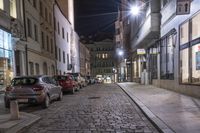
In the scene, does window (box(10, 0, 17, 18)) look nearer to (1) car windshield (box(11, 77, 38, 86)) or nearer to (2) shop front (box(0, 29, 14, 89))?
(2) shop front (box(0, 29, 14, 89))

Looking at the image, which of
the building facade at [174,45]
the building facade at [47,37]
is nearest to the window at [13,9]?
the building facade at [47,37]

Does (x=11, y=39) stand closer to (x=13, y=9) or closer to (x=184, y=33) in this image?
(x=13, y=9)

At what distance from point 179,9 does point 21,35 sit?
13385 mm

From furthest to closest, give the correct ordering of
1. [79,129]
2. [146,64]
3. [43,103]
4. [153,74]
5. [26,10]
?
→ [146,64], [153,74], [26,10], [43,103], [79,129]

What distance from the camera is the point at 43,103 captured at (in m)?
13.2

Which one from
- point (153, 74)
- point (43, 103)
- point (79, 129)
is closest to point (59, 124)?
point (79, 129)

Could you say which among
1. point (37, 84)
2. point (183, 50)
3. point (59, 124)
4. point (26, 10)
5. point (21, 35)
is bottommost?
point (59, 124)

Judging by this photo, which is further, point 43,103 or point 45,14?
point 45,14

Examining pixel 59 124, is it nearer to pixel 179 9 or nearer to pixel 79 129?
pixel 79 129

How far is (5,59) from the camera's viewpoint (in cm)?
1850

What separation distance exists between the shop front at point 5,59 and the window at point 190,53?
433 inches

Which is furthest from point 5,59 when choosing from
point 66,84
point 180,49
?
point 180,49

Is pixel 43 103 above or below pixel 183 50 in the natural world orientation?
below

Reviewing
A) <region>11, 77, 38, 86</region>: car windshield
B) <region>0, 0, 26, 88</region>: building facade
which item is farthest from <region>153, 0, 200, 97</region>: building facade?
<region>0, 0, 26, 88</region>: building facade
